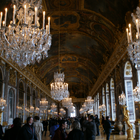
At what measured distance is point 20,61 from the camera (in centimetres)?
609

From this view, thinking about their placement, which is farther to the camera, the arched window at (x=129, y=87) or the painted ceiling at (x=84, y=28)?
the arched window at (x=129, y=87)

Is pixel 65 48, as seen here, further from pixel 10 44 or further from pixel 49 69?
pixel 10 44

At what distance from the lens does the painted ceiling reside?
484 inches

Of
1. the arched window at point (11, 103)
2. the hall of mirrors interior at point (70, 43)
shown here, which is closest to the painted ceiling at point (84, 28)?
the hall of mirrors interior at point (70, 43)

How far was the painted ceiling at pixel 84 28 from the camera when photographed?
12.3m

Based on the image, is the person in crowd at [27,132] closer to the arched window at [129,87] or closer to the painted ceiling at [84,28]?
the painted ceiling at [84,28]

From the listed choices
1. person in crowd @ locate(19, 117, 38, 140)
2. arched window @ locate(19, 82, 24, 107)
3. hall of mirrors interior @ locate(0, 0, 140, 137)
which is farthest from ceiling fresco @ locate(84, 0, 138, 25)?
person in crowd @ locate(19, 117, 38, 140)

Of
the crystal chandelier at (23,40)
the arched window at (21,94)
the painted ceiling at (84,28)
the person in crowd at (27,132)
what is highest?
the painted ceiling at (84,28)

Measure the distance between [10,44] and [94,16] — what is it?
942 centimetres

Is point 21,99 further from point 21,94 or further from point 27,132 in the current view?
point 27,132

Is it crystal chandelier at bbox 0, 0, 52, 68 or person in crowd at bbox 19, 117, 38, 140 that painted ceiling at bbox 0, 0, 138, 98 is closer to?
crystal chandelier at bbox 0, 0, 52, 68

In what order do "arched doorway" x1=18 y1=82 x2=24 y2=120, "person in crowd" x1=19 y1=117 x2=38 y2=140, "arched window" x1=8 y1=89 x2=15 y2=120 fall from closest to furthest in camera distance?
"person in crowd" x1=19 y1=117 x2=38 y2=140, "arched window" x1=8 y1=89 x2=15 y2=120, "arched doorway" x1=18 y1=82 x2=24 y2=120

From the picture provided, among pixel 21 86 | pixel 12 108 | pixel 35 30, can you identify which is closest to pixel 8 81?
pixel 12 108

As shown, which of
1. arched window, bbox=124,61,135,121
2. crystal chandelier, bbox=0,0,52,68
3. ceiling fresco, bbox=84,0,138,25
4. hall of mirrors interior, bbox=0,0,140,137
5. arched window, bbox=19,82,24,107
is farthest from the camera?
arched window, bbox=19,82,24,107
